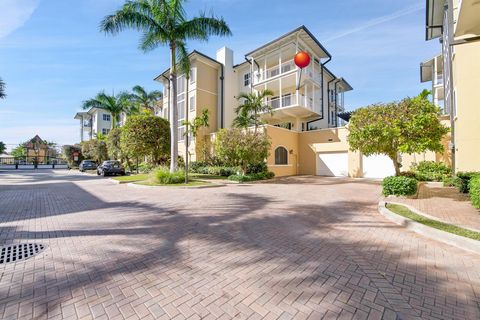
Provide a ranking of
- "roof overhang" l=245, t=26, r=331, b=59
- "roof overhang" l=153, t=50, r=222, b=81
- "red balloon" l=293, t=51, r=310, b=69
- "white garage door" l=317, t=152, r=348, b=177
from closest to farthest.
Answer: "red balloon" l=293, t=51, r=310, b=69 < "white garage door" l=317, t=152, r=348, b=177 < "roof overhang" l=245, t=26, r=331, b=59 < "roof overhang" l=153, t=50, r=222, b=81

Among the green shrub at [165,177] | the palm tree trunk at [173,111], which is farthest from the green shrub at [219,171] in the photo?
the green shrub at [165,177]

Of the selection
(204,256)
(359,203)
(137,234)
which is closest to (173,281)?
(204,256)

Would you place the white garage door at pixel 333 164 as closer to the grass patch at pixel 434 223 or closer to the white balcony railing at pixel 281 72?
the white balcony railing at pixel 281 72

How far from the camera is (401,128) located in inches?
353

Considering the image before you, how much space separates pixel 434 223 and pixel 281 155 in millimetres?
15416

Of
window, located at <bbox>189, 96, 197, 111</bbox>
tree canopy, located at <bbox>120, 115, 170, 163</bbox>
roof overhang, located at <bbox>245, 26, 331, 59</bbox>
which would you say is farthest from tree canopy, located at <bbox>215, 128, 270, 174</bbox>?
roof overhang, located at <bbox>245, 26, 331, 59</bbox>

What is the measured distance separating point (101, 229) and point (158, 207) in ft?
7.87

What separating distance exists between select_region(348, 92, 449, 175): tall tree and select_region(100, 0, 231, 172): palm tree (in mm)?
10728

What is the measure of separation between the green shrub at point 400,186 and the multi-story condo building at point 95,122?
48213 millimetres

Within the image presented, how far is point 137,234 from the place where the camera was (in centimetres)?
507

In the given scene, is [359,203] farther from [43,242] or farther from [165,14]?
[165,14]

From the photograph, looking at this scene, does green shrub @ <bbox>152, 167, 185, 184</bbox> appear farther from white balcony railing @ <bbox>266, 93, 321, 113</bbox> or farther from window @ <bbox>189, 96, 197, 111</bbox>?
window @ <bbox>189, 96, 197, 111</bbox>

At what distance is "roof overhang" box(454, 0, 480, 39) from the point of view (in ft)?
19.6

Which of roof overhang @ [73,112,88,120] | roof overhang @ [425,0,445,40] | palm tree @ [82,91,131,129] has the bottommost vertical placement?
palm tree @ [82,91,131,129]
